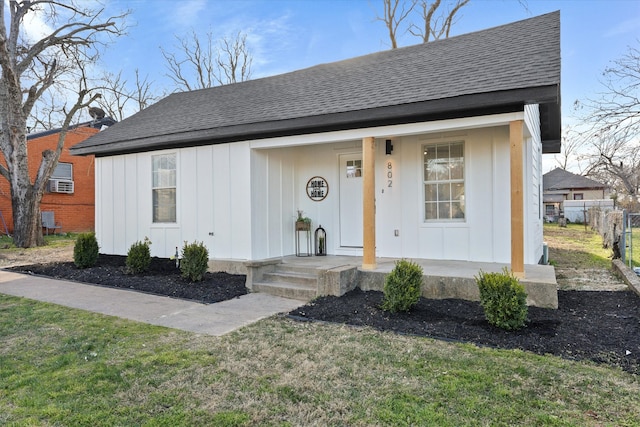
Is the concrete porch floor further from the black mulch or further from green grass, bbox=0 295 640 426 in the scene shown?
green grass, bbox=0 295 640 426

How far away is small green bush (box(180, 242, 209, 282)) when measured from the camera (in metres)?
6.75

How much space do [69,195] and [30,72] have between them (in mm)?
5630

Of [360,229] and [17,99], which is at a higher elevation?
[17,99]

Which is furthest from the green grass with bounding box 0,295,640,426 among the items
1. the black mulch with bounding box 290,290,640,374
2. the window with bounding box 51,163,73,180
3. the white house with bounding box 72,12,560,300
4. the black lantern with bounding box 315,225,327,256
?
the window with bounding box 51,163,73,180

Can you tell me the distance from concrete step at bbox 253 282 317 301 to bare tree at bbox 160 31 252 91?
71.8 ft

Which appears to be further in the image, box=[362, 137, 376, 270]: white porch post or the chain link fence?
the chain link fence

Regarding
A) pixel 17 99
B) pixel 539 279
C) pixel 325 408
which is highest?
pixel 17 99

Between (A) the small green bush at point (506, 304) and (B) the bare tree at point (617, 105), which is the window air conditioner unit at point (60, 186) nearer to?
(A) the small green bush at point (506, 304)

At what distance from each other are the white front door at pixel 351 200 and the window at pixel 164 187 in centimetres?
349

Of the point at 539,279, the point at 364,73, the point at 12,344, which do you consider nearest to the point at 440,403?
the point at 539,279

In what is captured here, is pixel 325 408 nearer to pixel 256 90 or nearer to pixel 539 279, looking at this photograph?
pixel 539 279

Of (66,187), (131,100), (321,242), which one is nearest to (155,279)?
(321,242)

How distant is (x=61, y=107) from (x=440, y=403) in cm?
1873

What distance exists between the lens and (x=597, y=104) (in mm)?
15359
